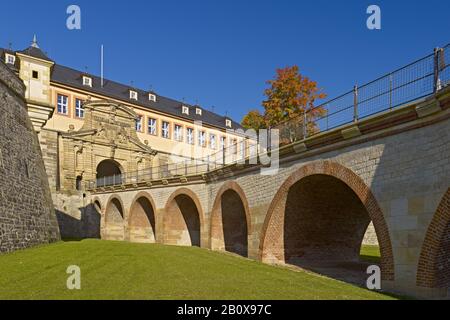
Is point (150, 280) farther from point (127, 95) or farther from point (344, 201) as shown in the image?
point (127, 95)

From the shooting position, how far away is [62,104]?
132 feet

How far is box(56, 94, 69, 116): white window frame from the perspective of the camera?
131ft

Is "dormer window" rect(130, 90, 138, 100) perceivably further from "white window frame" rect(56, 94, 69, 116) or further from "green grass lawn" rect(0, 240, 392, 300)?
"green grass lawn" rect(0, 240, 392, 300)

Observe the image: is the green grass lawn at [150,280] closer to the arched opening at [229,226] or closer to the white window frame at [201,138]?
the arched opening at [229,226]

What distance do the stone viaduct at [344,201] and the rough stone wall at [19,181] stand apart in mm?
8842

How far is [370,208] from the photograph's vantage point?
11602 mm

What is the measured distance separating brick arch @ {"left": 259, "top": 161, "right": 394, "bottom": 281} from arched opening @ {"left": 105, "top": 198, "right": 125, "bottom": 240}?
2142 cm

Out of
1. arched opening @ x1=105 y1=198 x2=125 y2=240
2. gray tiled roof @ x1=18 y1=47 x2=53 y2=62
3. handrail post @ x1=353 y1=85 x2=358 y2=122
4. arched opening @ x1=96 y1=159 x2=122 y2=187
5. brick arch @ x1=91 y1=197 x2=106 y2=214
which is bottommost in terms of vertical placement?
arched opening @ x1=105 y1=198 x2=125 y2=240

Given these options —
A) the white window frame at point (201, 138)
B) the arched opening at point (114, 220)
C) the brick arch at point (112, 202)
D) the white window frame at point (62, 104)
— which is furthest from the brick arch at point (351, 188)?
the white window frame at point (201, 138)

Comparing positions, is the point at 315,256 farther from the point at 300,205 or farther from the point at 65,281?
the point at 65,281

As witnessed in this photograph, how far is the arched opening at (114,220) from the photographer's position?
35875 millimetres

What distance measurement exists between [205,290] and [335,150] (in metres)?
A: 6.63

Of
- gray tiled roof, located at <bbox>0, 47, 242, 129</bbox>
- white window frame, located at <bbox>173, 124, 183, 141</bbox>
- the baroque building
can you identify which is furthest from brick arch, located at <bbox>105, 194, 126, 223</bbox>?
white window frame, located at <bbox>173, 124, 183, 141</bbox>

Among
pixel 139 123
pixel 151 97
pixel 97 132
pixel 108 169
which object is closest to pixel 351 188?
pixel 97 132
